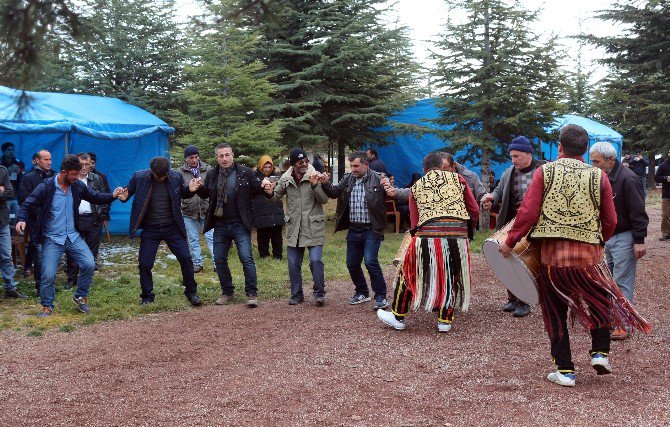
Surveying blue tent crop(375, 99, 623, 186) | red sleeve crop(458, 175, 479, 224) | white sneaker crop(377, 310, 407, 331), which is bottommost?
white sneaker crop(377, 310, 407, 331)

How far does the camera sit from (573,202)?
516 centimetres

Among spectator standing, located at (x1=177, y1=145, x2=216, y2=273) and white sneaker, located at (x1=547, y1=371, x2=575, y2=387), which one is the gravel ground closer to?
white sneaker, located at (x1=547, y1=371, x2=575, y2=387)

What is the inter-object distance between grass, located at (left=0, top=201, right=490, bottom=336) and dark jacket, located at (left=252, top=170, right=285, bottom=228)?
2.19ft

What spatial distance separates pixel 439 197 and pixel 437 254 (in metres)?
0.58

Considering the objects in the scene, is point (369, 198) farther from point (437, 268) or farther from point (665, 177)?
point (665, 177)

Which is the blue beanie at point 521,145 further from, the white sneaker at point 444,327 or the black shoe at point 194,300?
the black shoe at point 194,300

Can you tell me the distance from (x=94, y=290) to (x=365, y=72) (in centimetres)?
948

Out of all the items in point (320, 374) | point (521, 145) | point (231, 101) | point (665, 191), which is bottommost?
point (320, 374)

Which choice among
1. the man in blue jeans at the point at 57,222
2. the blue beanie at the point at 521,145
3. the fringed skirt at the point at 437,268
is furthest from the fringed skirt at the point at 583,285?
the man in blue jeans at the point at 57,222

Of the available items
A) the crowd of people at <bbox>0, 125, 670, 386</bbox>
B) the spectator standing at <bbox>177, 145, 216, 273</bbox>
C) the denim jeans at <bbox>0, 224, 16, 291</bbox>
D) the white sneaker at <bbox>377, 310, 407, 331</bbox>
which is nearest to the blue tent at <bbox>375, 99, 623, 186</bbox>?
the spectator standing at <bbox>177, 145, 216, 273</bbox>

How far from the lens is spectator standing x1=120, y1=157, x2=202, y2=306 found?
8367 mm

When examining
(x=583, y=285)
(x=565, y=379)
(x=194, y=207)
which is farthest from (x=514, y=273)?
(x=194, y=207)

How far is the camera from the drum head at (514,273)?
542cm

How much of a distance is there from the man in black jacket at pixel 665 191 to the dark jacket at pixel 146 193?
32.5 ft
